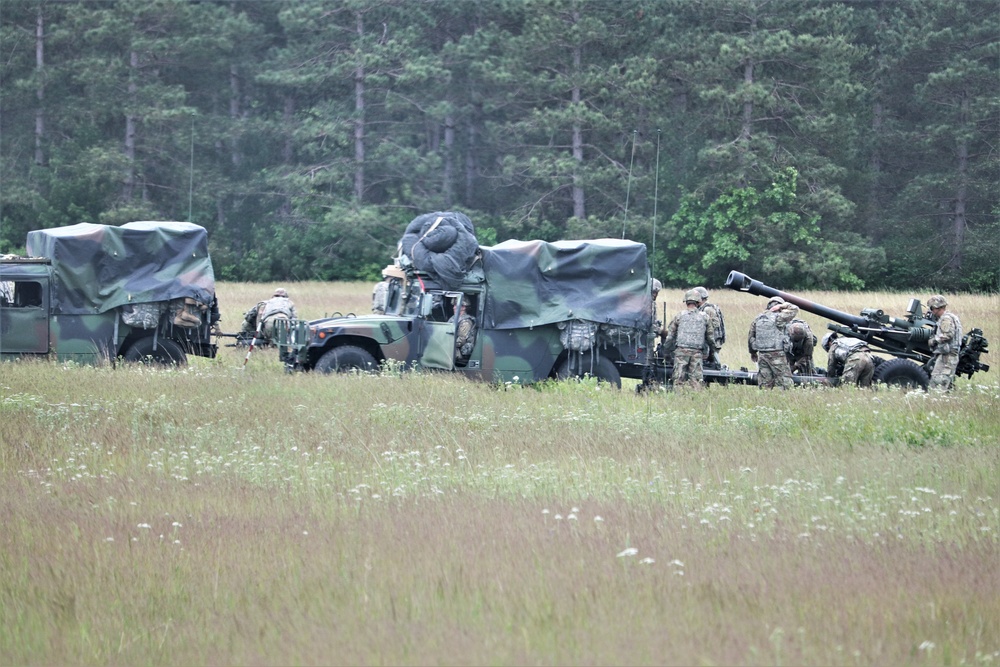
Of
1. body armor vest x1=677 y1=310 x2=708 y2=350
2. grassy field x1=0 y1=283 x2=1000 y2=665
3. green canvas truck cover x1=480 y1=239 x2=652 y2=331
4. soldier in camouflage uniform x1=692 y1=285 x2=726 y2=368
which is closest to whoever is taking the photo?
grassy field x1=0 y1=283 x2=1000 y2=665

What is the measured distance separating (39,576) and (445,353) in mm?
8477

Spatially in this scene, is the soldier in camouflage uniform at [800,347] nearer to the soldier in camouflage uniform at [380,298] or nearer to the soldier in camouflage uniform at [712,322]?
the soldier in camouflage uniform at [712,322]

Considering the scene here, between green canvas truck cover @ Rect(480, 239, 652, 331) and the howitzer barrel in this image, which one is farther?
the howitzer barrel

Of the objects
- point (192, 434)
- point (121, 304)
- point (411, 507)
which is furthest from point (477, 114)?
point (411, 507)

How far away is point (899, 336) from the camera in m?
15.3

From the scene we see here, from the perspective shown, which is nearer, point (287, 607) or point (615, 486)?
point (287, 607)

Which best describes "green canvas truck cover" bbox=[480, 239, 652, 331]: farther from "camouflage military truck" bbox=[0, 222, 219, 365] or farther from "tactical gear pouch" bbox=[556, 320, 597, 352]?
"camouflage military truck" bbox=[0, 222, 219, 365]

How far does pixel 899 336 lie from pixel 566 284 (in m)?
4.06

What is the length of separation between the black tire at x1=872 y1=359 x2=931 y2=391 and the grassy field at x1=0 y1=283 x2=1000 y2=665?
247 centimetres

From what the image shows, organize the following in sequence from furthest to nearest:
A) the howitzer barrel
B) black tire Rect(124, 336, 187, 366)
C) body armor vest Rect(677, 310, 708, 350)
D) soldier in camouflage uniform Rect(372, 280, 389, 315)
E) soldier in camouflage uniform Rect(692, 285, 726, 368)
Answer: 1. black tire Rect(124, 336, 187, 366)
2. soldier in camouflage uniform Rect(372, 280, 389, 315)
3. the howitzer barrel
4. soldier in camouflage uniform Rect(692, 285, 726, 368)
5. body armor vest Rect(677, 310, 708, 350)

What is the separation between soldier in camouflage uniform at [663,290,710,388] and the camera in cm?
1430

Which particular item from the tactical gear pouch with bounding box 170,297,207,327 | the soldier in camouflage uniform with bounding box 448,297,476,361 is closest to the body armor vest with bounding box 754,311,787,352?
the soldier in camouflage uniform with bounding box 448,297,476,361

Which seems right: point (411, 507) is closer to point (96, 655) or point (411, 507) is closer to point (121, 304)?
point (96, 655)

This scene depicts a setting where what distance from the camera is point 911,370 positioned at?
1513cm
